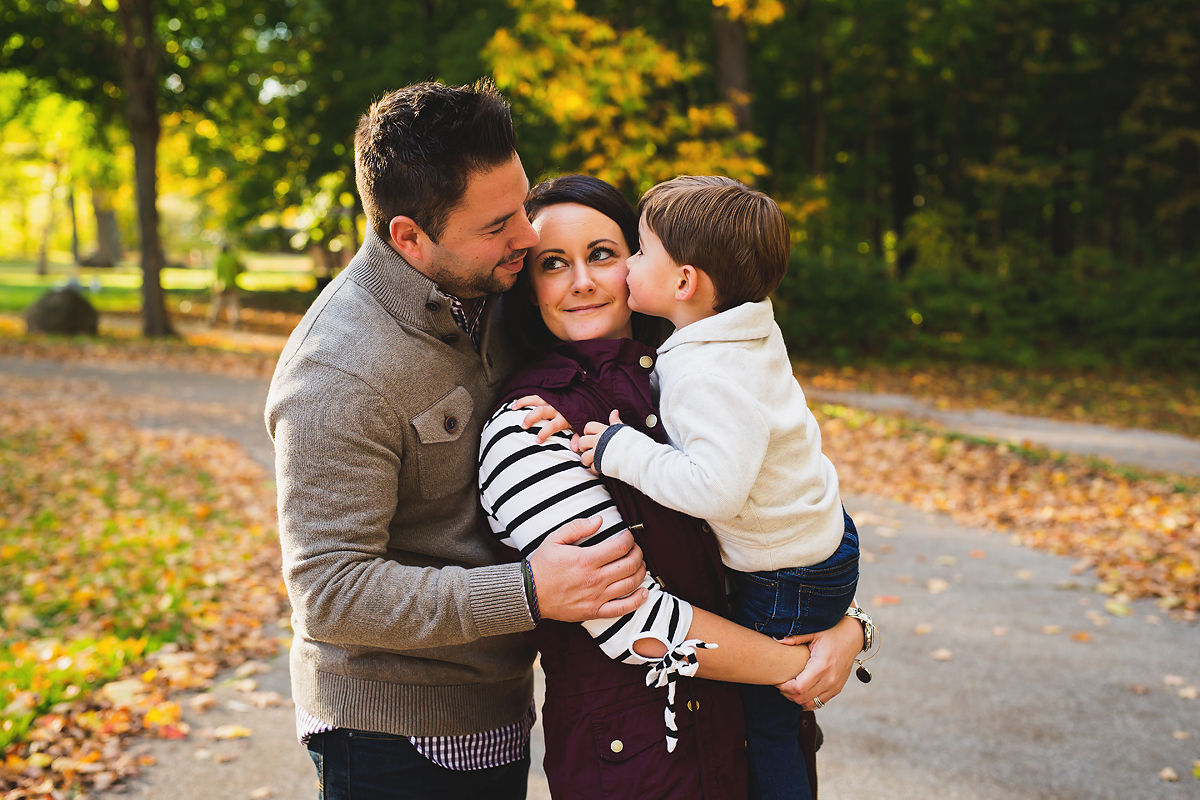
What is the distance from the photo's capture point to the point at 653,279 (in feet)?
6.63

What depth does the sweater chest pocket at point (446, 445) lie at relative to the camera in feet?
5.86

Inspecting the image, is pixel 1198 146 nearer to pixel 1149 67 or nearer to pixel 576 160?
pixel 1149 67

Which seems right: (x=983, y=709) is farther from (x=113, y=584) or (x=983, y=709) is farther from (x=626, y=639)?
(x=113, y=584)

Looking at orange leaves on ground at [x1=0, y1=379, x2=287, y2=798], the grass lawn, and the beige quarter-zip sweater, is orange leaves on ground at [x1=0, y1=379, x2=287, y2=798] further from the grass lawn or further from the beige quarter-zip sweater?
the grass lawn

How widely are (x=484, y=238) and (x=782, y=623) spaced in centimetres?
105

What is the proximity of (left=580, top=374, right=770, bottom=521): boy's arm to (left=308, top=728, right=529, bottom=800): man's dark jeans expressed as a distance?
29.7 inches

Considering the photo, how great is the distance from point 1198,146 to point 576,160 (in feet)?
46.7

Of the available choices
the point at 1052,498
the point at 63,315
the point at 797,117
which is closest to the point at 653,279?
the point at 1052,498

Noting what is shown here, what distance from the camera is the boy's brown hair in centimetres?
196

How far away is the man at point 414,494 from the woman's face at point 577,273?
0.17 metres

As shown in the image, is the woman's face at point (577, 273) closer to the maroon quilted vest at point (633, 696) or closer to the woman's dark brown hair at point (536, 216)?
the woman's dark brown hair at point (536, 216)

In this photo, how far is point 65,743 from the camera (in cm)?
376

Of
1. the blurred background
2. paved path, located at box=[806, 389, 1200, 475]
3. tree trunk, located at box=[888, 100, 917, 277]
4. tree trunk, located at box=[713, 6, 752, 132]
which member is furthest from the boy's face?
tree trunk, located at box=[888, 100, 917, 277]

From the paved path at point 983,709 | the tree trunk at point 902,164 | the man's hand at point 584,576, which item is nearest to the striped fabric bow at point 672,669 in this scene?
the man's hand at point 584,576
